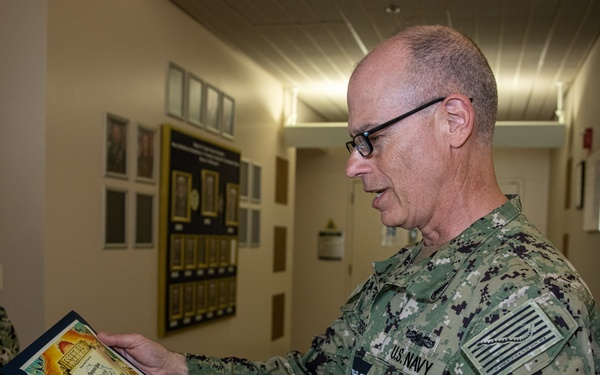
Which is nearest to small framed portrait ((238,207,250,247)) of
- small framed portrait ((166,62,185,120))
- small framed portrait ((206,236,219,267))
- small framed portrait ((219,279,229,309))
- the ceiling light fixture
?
small framed portrait ((219,279,229,309))

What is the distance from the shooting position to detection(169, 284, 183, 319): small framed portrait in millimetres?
4391

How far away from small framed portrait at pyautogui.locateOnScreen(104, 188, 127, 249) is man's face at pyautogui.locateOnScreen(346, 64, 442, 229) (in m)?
2.49

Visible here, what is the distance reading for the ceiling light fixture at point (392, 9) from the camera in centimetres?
440

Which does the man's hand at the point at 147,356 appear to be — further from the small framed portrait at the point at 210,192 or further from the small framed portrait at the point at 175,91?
the small framed portrait at the point at 210,192

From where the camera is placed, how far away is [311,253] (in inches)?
367

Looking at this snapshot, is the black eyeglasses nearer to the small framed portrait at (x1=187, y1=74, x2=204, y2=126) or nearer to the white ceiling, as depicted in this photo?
the white ceiling

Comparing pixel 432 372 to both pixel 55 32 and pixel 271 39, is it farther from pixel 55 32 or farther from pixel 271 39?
pixel 271 39

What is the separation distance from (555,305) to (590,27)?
4.26m

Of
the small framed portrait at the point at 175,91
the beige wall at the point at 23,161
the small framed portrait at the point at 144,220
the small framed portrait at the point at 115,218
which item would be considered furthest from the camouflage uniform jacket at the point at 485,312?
the small framed portrait at the point at 175,91

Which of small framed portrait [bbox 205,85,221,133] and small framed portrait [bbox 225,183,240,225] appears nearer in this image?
small framed portrait [bbox 205,85,221,133]

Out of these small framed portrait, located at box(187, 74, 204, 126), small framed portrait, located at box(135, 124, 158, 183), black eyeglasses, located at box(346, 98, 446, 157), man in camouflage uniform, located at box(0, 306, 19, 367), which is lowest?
man in camouflage uniform, located at box(0, 306, 19, 367)

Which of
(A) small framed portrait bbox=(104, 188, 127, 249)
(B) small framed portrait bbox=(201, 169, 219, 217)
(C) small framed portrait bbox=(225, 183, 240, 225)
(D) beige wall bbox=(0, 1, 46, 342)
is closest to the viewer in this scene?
(D) beige wall bbox=(0, 1, 46, 342)

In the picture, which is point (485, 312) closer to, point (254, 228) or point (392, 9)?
point (392, 9)

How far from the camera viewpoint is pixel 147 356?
1.61m
